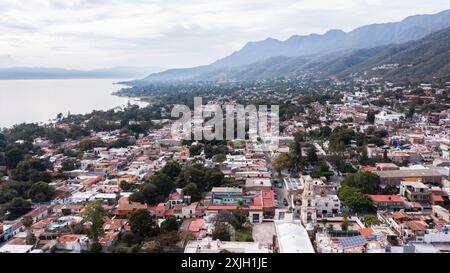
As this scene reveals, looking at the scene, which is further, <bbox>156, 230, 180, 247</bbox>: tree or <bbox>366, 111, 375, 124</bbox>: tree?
<bbox>366, 111, 375, 124</bbox>: tree

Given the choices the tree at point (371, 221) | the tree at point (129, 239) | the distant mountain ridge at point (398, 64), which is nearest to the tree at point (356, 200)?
the tree at point (371, 221)

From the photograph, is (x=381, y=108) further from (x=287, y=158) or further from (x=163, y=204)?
(x=163, y=204)

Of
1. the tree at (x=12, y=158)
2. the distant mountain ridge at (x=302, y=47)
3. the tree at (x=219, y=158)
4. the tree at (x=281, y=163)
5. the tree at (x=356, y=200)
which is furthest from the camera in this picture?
the distant mountain ridge at (x=302, y=47)

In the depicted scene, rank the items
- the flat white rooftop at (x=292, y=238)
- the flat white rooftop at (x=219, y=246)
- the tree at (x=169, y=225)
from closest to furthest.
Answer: the flat white rooftop at (x=292, y=238) < the flat white rooftop at (x=219, y=246) < the tree at (x=169, y=225)

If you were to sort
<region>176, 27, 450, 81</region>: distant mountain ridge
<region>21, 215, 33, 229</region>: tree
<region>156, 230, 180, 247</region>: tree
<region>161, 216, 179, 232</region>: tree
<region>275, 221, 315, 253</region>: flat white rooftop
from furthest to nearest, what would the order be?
<region>176, 27, 450, 81</region>: distant mountain ridge
<region>21, 215, 33, 229</region>: tree
<region>161, 216, 179, 232</region>: tree
<region>156, 230, 180, 247</region>: tree
<region>275, 221, 315, 253</region>: flat white rooftop

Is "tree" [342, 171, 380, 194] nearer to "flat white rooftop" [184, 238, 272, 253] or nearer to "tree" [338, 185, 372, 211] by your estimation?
"tree" [338, 185, 372, 211]

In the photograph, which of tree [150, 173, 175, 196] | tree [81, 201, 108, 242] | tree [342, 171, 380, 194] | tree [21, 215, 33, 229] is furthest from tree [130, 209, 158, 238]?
tree [342, 171, 380, 194]

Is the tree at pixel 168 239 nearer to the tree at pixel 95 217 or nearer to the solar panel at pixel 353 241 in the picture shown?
the tree at pixel 95 217
